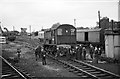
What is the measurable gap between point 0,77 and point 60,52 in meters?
9.07

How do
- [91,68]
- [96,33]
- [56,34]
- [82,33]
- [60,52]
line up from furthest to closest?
1. [82,33]
2. [96,33]
3. [56,34]
4. [60,52]
5. [91,68]

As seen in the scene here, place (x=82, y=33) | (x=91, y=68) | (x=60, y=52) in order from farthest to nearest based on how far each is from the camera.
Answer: (x=82, y=33) < (x=60, y=52) < (x=91, y=68)

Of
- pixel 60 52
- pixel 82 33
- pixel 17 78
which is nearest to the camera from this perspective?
pixel 17 78

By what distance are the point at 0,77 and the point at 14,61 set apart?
5.94 metres

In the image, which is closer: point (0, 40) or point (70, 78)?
point (70, 78)

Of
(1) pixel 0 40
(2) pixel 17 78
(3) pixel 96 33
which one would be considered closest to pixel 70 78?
(2) pixel 17 78

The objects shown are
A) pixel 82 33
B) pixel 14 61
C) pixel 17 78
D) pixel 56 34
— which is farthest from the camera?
pixel 82 33

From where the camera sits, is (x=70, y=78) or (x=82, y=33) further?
(x=82, y=33)

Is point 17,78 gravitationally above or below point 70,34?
below

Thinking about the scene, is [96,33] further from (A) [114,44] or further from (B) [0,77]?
(B) [0,77]

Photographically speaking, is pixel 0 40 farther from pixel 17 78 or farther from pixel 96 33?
pixel 17 78

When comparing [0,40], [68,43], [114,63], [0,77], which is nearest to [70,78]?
[0,77]

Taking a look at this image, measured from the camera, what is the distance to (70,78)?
10.4 metres

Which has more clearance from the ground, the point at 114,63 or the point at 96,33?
the point at 96,33
